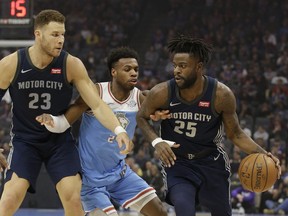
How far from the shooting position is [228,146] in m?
14.1

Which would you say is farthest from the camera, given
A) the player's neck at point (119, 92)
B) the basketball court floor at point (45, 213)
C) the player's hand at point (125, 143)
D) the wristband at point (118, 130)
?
the basketball court floor at point (45, 213)

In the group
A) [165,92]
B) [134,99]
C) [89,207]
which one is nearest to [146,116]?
[165,92]

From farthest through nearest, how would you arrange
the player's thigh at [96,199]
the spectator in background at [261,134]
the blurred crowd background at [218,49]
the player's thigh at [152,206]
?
1. the spectator in background at [261,134]
2. the blurred crowd background at [218,49]
3. the player's thigh at [96,199]
4. the player's thigh at [152,206]

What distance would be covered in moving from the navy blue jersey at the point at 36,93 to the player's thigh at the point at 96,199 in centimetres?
85

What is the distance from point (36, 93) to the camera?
5.73 meters

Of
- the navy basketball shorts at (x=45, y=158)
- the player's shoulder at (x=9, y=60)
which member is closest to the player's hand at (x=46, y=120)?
the navy basketball shorts at (x=45, y=158)

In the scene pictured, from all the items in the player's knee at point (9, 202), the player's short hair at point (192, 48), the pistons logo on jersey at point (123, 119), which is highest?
the player's short hair at point (192, 48)

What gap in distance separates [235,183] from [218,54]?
707 centimetres

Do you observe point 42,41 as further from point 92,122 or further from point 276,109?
point 276,109

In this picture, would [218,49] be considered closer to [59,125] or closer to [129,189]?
[129,189]

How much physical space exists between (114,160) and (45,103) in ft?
3.17

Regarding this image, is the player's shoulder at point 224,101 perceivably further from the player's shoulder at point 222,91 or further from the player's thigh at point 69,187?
the player's thigh at point 69,187

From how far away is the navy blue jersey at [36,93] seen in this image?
571cm

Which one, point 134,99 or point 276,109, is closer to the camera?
point 134,99
